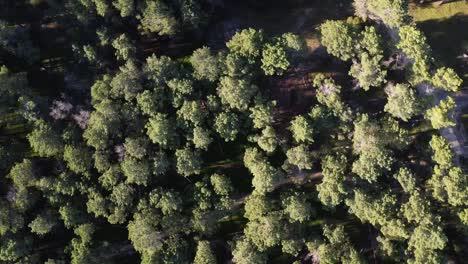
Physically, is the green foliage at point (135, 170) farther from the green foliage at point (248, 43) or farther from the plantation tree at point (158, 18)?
the green foliage at point (248, 43)

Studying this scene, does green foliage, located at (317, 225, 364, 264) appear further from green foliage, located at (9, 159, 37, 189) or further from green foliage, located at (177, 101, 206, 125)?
green foliage, located at (9, 159, 37, 189)

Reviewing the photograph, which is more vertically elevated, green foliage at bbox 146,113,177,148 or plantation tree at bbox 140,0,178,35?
plantation tree at bbox 140,0,178,35

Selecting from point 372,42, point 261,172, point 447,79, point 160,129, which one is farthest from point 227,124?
point 447,79

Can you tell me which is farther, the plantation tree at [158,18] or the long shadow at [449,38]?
the long shadow at [449,38]

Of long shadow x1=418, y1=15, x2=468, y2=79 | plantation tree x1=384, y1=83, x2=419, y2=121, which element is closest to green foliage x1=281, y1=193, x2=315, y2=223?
plantation tree x1=384, y1=83, x2=419, y2=121

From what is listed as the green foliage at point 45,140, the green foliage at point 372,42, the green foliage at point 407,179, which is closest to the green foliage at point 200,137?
the green foliage at point 45,140

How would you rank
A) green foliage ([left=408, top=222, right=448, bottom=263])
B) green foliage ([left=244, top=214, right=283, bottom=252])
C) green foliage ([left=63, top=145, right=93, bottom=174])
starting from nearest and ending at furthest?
green foliage ([left=408, top=222, right=448, bottom=263]) → green foliage ([left=244, top=214, right=283, bottom=252]) → green foliage ([left=63, top=145, right=93, bottom=174])
